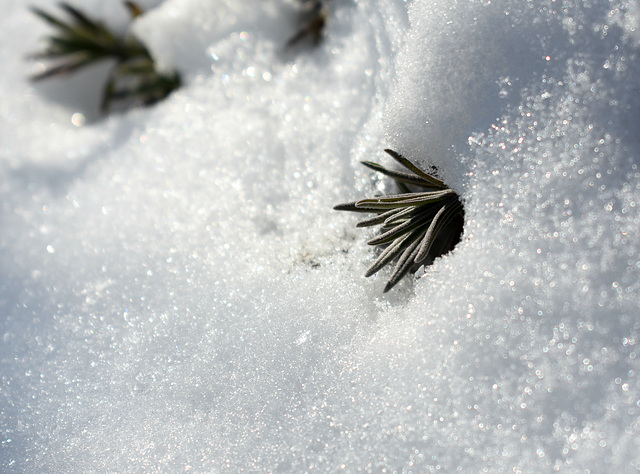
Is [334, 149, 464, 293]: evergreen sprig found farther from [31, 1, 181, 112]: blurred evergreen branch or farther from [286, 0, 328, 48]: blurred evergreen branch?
[31, 1, 181, 112]: blurred evergreen branch

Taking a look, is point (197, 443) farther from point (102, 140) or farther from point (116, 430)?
point (102, 140)

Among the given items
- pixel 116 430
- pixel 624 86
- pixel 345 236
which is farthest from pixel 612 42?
pixel 116 430

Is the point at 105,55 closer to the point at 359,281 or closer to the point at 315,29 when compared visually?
the point at 315,29

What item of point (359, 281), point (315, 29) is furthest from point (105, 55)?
point (359, 281)

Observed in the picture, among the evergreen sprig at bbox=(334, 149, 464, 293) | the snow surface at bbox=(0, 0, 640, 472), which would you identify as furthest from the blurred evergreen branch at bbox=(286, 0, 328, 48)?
the evergreen sprig at bbox=(334, 149, 464, 293)

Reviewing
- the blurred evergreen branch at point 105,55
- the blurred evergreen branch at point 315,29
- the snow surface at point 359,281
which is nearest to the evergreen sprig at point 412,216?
the snow surface at point 359,281
